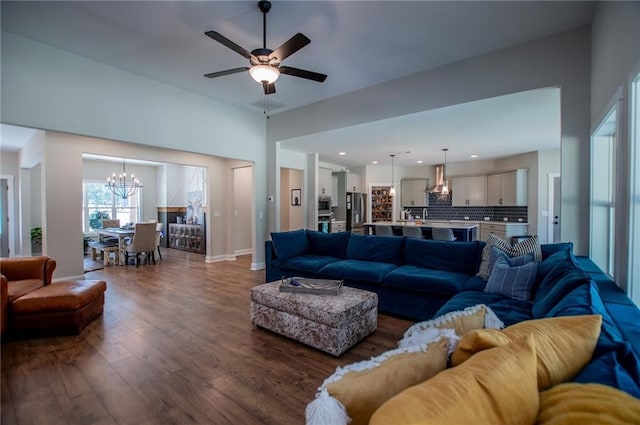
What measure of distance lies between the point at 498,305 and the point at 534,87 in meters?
2.73

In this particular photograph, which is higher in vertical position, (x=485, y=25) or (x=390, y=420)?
(x=485, y=25)

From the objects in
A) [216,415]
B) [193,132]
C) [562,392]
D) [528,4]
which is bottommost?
[216,415]

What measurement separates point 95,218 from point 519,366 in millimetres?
12024

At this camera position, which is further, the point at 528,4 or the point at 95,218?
the point at 95,218

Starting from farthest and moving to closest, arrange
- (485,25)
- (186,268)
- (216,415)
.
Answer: (186,268), (485,25), (216,415)

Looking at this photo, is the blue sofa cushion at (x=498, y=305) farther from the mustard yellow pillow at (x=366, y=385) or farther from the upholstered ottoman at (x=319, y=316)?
the mustard yellow pillow at (x=366, y=385)

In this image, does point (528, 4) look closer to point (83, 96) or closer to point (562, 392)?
point (562, 392)

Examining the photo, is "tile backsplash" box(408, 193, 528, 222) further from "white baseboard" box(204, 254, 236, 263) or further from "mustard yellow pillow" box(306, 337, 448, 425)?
"mustard yellow pillow" box(306, 337, 448, 425)

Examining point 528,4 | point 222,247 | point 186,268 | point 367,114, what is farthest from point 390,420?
point 222,247

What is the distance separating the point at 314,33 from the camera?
330 centimetres

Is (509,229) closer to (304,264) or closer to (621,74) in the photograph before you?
(304,264)

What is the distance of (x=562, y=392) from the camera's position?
81cm

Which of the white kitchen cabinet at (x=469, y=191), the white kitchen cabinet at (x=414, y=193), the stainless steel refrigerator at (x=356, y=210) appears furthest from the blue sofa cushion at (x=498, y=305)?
the white kitchen cabinet at (x=414, y=193)

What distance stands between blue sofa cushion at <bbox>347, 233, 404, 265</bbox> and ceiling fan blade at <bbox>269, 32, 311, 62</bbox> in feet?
8.70
